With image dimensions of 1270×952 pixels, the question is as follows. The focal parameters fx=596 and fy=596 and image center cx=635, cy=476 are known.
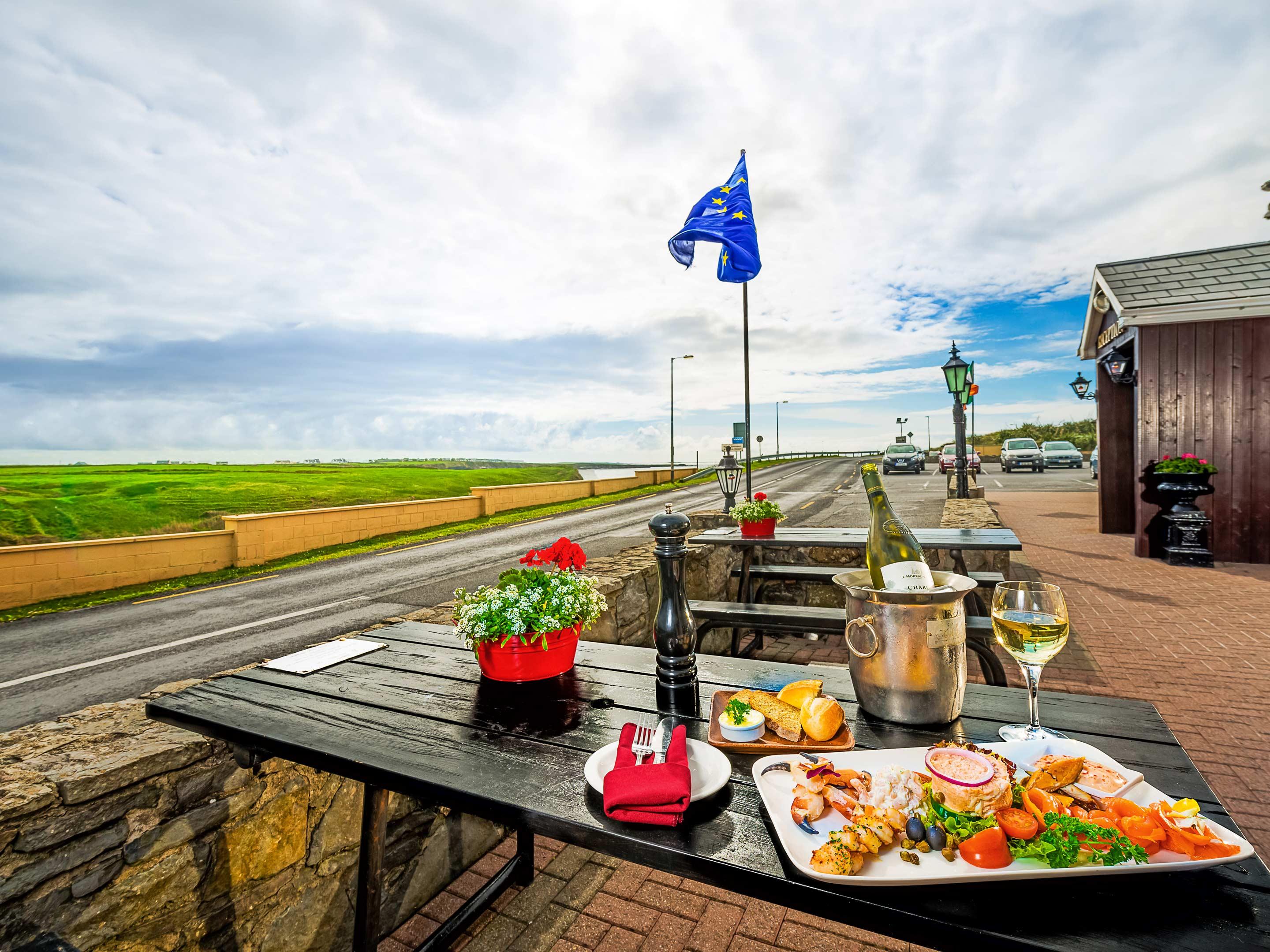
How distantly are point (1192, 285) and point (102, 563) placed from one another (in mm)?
17229

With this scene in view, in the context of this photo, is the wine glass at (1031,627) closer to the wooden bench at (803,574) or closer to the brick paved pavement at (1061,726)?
the brick paved pavement at (1061,726)

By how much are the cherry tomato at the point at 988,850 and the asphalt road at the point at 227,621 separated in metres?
5.83

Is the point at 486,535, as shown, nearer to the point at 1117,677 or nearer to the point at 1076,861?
the point at 1117,677

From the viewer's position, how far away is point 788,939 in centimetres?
216

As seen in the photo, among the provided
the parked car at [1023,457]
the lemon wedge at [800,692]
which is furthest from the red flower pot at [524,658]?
the parked car at [1023,457]

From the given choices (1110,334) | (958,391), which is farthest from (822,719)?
(1110,334)

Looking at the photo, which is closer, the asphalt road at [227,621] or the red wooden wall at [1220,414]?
the asphalt road at [227,621]

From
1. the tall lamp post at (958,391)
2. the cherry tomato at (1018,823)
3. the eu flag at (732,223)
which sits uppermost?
the eu flag at (732,223)

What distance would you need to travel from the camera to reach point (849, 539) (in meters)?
4.81

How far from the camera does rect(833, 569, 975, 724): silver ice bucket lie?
1.34 meters

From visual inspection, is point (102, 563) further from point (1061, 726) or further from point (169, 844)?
point (1061, 726)

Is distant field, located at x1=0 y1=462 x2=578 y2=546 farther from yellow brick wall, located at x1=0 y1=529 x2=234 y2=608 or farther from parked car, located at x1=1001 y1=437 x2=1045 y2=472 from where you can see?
parked car, located at x1=1001 y1=437 x2=1045 y2=472

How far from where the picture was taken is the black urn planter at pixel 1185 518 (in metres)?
7.87

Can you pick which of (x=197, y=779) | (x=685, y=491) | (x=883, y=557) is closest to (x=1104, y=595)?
(x=883, y=557)
